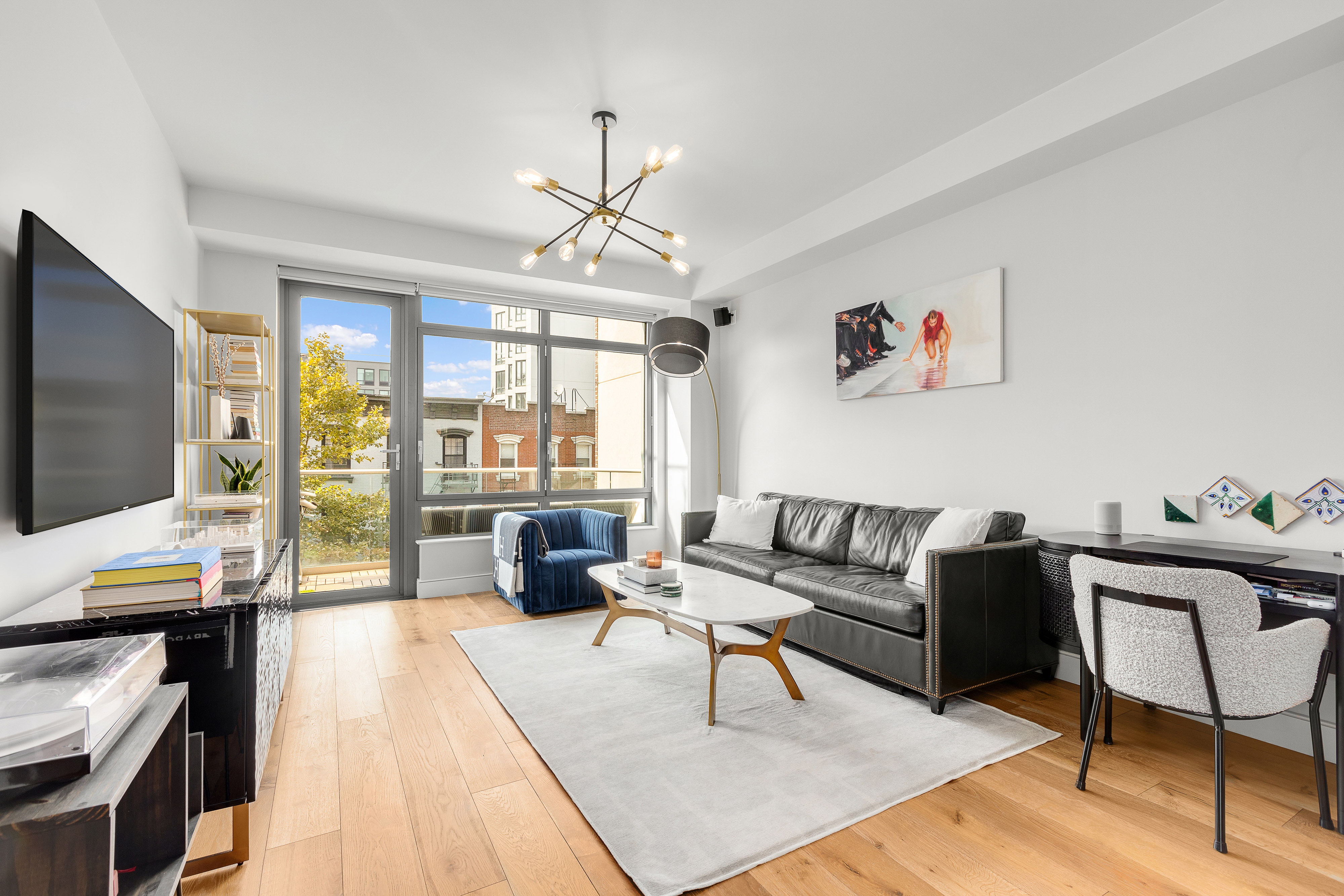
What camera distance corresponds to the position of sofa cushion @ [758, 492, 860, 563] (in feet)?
13.4

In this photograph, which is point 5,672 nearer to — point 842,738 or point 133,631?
point 133,631

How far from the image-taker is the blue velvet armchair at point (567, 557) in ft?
14.3

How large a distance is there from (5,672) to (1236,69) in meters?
3.98

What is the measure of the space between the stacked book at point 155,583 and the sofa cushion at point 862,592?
256 centimetres

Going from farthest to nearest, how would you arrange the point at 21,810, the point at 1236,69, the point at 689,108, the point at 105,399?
1. the point at 689,108
2. the point at 1236,69
3. the point at 105,399
4. the point at 21,810

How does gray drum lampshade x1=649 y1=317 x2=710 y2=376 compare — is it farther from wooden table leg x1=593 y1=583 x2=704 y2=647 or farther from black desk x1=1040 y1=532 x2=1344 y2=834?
black desk x1=1040 y1=532 x2=1344 y2=834

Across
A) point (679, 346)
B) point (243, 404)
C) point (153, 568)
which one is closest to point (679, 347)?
point (679, 346)

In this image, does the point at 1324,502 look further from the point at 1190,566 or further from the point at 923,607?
the point at 923,607

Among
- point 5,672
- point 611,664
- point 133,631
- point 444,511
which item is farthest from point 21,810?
point 444,511

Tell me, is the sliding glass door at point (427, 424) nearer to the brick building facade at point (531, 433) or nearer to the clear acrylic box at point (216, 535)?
the brick building facade at point (531, 433)

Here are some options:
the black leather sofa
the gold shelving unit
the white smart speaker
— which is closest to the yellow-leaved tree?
the gold shelving unit

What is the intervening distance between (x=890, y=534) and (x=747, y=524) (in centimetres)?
107

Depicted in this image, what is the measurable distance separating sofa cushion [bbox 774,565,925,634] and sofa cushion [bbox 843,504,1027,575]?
0.07 metres

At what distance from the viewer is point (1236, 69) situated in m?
2.35
